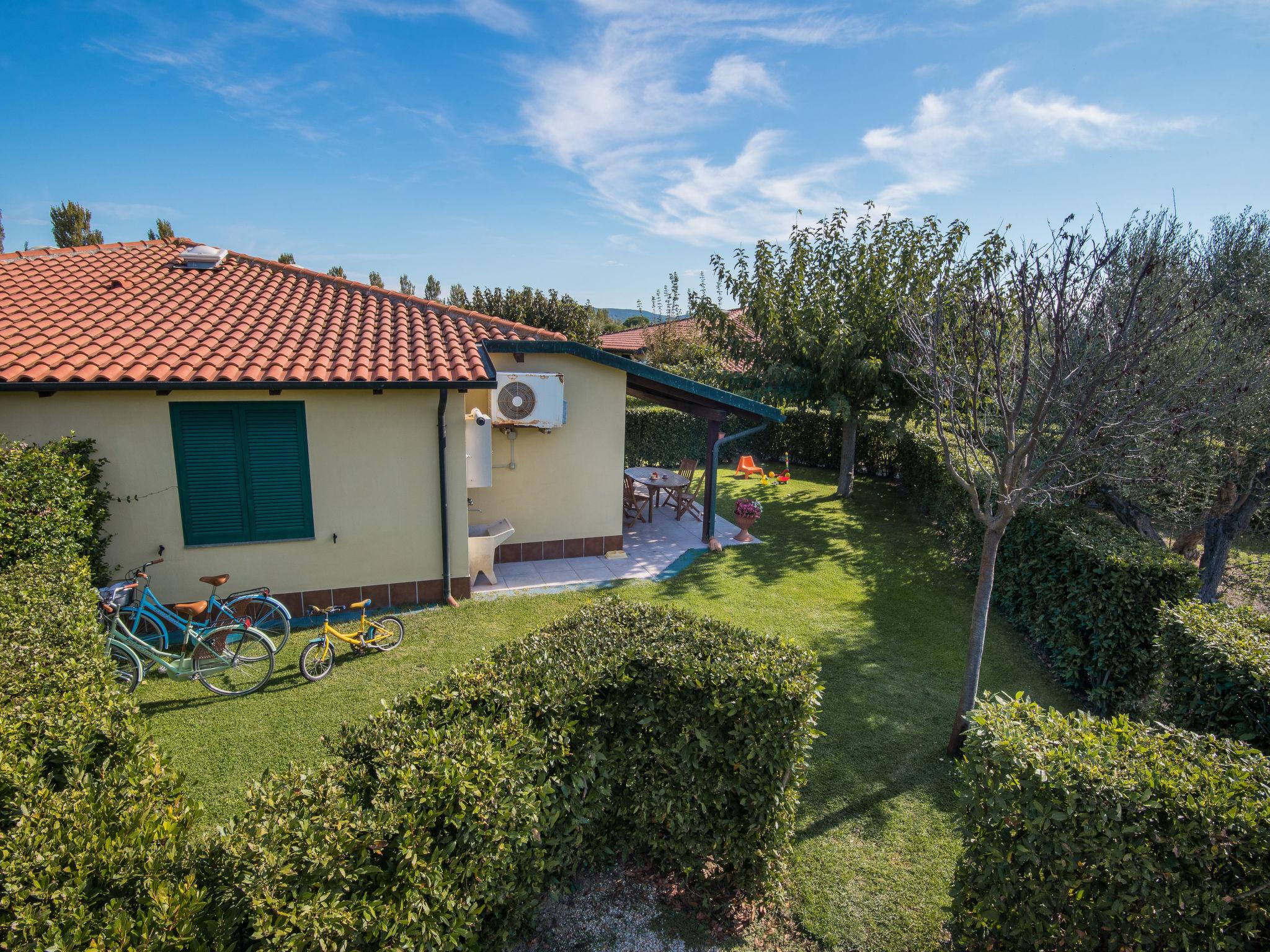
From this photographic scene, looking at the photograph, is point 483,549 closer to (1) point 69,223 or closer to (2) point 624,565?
(2) point 624,565

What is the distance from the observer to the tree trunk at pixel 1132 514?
9.82 m

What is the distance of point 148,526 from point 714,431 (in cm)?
846

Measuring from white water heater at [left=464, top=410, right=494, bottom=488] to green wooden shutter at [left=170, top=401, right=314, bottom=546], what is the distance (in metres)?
2.16

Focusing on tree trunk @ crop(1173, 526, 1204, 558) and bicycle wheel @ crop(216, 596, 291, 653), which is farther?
tree trunk @ crop(1173, 526, 1204, 558)

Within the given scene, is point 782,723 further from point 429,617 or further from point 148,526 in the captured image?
point 148,526

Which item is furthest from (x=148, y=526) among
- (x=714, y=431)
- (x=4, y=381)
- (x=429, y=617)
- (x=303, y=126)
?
(x=303, y=126)

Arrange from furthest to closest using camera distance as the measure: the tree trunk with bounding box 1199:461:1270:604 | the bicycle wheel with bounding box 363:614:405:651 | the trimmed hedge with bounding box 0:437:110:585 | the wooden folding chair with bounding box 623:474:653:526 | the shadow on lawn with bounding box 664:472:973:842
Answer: the wooden folding chair with bounding box 623:474:653:526, the tree trunk with bounding box 1199:461:1270:604, the bicycle wheel with bounding box 363:614:405:651, the trimmed hedge with bounding box 0:437:110:585, the shadow on lawn with bounding box 664:472:973:842

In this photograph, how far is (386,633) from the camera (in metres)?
7.25

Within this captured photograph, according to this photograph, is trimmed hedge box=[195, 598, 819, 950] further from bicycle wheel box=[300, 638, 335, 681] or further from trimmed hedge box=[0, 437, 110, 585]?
trimmed hedge box=[0, 437, 110, 585]

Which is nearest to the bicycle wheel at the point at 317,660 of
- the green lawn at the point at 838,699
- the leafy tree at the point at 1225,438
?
the green lawn at the point at 838,699

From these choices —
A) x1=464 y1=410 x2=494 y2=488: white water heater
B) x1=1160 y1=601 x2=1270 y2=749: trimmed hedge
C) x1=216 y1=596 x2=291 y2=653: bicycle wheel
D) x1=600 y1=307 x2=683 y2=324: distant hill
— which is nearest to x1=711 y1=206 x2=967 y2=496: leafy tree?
x1=464 y1=410 x2=494 y2=488: white water heater

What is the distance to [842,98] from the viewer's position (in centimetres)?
1027

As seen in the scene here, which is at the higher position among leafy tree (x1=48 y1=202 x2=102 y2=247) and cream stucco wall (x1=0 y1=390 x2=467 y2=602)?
leafy tree (x1=48 y1=202 x2=102 y2=247)

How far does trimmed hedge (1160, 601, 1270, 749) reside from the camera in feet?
13.8
